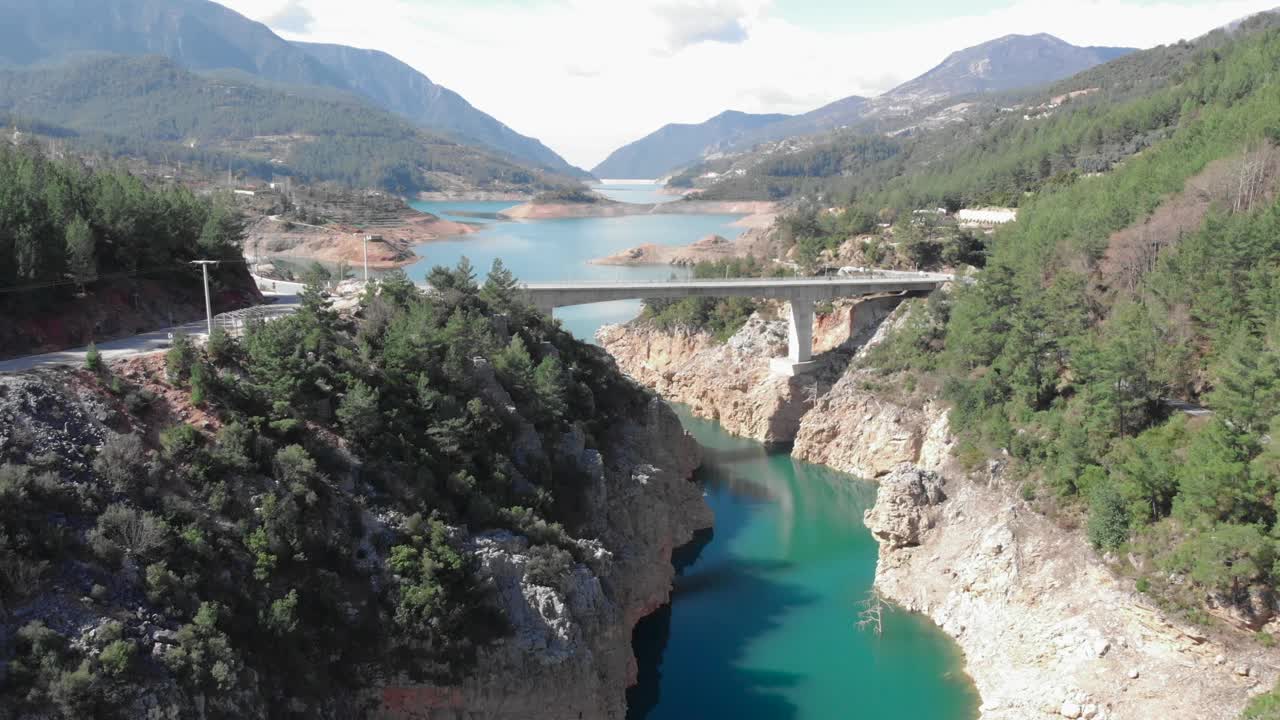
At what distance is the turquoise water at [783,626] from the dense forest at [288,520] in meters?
5.25

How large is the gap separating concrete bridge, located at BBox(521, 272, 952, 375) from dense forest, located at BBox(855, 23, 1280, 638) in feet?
15.9

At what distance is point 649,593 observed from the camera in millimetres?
27891

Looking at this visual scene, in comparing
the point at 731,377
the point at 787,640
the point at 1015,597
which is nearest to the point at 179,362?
the point at 787,640

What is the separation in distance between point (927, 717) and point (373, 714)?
13.6 meters

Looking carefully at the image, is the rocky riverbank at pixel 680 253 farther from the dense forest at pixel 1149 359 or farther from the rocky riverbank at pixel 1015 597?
the rocky riverbank at pixel 1015 597

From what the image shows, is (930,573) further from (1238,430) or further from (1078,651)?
(1238,430)

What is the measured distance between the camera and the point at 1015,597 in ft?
84.3

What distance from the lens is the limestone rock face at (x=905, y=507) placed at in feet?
97.9

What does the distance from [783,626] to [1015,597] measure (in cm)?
652

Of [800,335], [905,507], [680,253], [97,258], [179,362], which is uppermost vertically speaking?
[97,258]

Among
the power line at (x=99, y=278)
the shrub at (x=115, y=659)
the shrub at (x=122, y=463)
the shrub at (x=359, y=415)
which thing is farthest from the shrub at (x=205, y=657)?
the power line at (x=99, y=278)

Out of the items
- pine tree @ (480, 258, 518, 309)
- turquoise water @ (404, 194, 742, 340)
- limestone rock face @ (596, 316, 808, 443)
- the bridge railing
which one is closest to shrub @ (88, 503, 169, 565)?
pine tree @ (480, 258, 518, 309)

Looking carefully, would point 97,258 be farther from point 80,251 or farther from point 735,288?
point 735,288

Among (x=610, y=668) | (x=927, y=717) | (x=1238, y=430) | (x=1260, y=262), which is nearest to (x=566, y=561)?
(x=610, y=668)
